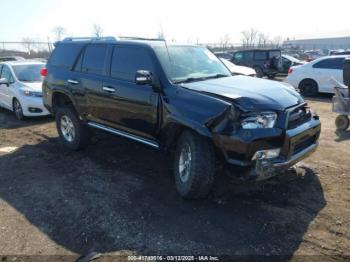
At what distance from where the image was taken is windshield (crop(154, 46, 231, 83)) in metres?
4.97

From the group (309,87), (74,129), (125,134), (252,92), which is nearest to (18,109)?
(74,129)

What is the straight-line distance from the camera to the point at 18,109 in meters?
10.0

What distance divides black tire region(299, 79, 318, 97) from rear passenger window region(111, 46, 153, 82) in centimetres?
976

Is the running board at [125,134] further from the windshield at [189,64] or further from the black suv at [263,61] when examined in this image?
the black suv at [263,61]

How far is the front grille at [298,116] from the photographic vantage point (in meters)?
4.29

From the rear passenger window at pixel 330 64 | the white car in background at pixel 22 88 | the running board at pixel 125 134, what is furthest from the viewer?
the rear passenger window at pixel 330 64

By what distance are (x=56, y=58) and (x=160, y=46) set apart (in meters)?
2.71

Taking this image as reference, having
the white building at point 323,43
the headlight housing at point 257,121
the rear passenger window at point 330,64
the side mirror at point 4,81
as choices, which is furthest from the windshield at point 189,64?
the white building at point 323,43

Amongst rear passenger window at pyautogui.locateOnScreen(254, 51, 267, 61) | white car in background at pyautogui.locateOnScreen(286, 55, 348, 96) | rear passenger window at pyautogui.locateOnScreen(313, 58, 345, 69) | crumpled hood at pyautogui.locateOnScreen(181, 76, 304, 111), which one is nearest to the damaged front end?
crumpled hood at pyautogui.locateOnScreen(181, 76, 304, 111)

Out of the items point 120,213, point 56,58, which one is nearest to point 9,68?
point 56,58

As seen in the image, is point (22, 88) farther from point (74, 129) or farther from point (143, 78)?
point (143, 78)

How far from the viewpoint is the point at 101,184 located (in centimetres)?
530

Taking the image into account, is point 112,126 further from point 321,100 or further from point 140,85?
point 321,100

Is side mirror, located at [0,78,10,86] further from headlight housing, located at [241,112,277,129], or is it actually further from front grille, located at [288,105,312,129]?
front grille, located at [288,105,312,129]
